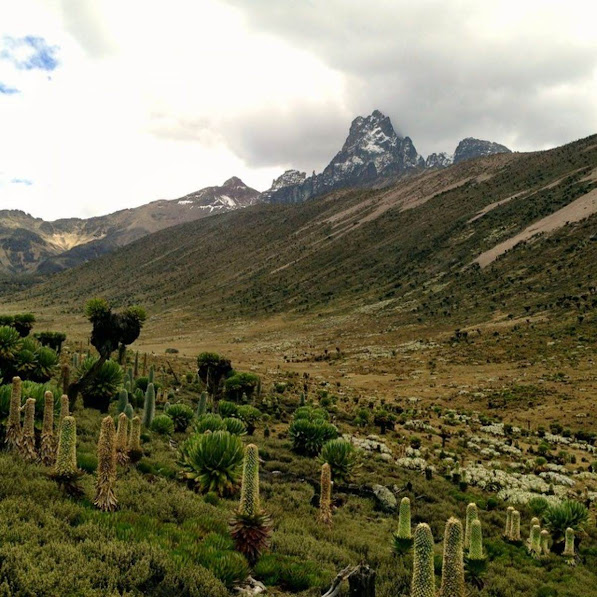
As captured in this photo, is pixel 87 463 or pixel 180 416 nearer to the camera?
pixel 87 463

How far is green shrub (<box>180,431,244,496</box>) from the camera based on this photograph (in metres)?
11.2

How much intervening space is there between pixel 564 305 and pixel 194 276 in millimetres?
132397

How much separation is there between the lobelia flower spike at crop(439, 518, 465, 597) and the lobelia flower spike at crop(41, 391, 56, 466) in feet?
27.1

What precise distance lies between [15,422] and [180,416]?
1102 centimetres

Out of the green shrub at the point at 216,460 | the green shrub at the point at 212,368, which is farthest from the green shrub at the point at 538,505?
the green shrub at the point at 212,368

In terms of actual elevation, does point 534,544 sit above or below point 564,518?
below

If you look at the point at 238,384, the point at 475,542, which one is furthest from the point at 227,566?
the point at 238,384

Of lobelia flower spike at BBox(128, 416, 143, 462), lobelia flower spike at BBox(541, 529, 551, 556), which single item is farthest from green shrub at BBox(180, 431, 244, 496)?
lobelia flower spike at BBox(541, 529, 551, 556)

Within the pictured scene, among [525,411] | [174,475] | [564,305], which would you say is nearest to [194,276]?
[564,305]

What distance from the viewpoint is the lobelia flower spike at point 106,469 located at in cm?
787

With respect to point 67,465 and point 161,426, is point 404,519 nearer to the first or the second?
point 67,465

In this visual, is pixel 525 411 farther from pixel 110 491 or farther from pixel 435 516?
pixel 110 491

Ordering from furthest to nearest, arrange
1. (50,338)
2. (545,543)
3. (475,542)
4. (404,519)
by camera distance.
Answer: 1. (50,338)
2. (545,543)
3. (404,519)
4. (475,542)

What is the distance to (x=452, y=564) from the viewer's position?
525cm
